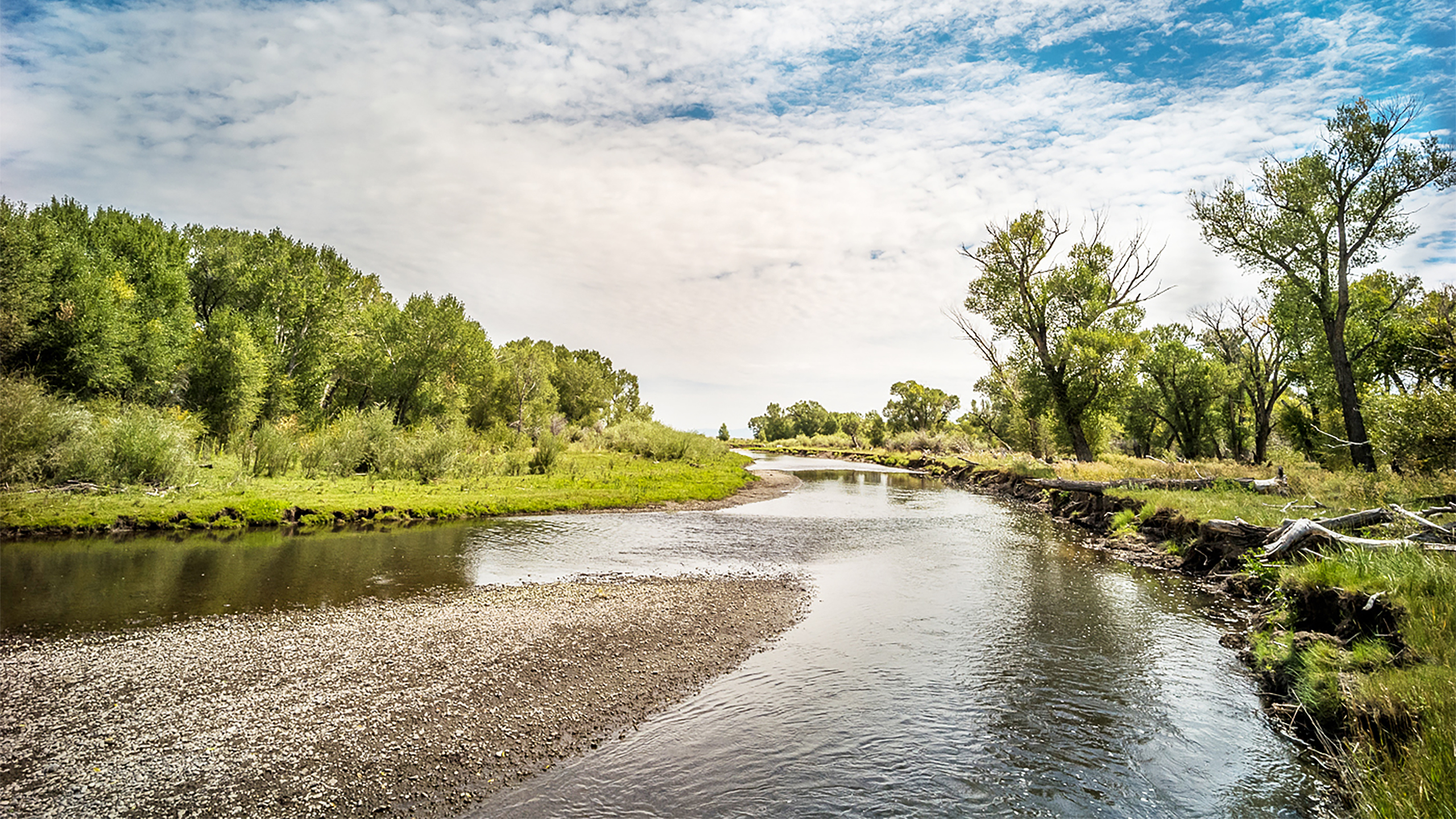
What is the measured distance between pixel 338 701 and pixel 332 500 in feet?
56.8

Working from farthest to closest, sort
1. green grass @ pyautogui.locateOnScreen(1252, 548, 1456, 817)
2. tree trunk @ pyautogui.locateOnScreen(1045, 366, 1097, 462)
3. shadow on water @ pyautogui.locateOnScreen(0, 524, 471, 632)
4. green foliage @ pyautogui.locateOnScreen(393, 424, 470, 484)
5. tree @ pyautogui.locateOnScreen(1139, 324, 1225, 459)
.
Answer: tree @ pyautogui.locateOnScreen(1139, 324, 1225, 459), tree trunk @ pyautogui.locateOnScreen(1045, 366, 1097, 462), green foliage @ pyautogui.locateOnScreen(393, 424, 470, 484), shadow on water @ pyautogui.locateOnScreen(0, 524, 471, 632), green grass @ pyautogui.locateOnScreen(1252, 548, 1456, 817)

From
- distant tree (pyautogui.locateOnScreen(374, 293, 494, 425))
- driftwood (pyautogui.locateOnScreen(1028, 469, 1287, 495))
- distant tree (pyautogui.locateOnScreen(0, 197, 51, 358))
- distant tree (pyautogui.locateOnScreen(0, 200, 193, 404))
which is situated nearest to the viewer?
driftwood (pyautogui.locateOnScreen(1028, 469, 1287, 495))

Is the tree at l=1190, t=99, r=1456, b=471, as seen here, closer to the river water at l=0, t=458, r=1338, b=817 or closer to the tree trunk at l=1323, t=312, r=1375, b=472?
the tree trunk at l=1323, t=312, r=1375, b=472

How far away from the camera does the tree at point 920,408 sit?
106000mm

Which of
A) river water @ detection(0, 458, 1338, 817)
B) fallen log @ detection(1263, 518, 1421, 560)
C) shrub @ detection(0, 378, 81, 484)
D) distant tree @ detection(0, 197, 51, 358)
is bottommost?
river water @ detection(0, 458, 1338, 817)

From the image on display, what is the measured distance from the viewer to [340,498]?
21.8 m

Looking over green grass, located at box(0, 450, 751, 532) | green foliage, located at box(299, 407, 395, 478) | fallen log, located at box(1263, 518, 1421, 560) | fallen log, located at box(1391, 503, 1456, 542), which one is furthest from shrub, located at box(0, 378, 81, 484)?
fallen log, located at box(1391, 503, 1456, 542)

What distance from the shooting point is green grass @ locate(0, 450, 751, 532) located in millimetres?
16812

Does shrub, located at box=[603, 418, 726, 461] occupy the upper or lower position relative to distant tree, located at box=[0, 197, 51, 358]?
lower

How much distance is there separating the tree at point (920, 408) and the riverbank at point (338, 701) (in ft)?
329

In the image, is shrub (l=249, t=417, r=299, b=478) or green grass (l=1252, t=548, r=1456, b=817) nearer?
green grass (l=1252, t=548, r=1456, b=817)

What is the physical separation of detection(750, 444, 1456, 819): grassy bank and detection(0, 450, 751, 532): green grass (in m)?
23.6

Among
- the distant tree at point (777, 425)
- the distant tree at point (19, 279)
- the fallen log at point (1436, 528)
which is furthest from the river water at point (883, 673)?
the distant tree at point (777, 425)

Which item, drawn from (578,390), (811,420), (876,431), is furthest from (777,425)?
(578,390)
